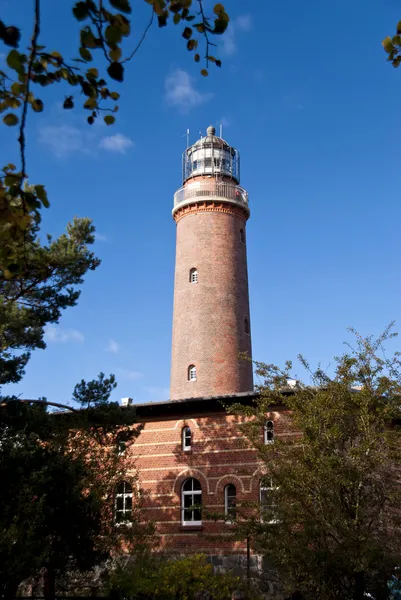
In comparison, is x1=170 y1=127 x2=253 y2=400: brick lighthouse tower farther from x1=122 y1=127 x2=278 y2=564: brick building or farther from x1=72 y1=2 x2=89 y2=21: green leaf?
x1=72 y1=2 x2=89 y2=21: green leaf

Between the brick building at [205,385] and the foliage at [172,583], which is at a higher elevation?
the brick building at [205,385]

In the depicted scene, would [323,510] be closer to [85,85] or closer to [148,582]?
[148,582]

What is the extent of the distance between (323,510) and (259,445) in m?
3.31

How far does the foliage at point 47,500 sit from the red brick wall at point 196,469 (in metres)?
7.17

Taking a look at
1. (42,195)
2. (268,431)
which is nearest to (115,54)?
(42,195)

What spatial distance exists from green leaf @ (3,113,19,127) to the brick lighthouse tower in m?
27.2

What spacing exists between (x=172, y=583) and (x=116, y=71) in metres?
12.3

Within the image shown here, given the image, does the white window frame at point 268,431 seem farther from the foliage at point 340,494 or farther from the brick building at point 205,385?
the foliage at point 340,494

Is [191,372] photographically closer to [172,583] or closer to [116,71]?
[172,583]

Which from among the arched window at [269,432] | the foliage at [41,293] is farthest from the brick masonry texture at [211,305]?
the foliage at [41,293]

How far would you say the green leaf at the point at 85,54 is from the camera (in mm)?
4273

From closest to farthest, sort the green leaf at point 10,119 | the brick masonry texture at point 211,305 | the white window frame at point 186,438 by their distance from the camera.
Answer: the green leaf at point 10,119, the white window frame at point 186,438, the brick masonry texture at point 211,305

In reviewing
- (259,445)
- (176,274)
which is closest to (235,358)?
(176,274)

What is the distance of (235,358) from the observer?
32156mm
